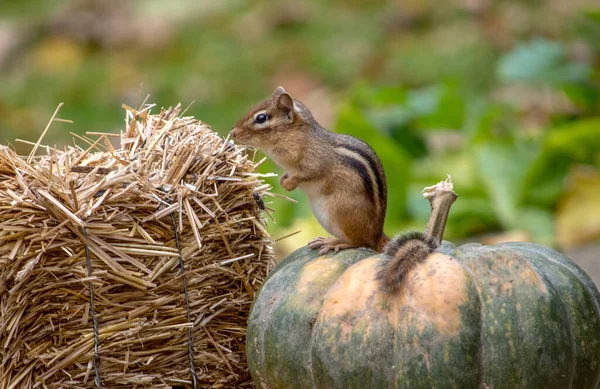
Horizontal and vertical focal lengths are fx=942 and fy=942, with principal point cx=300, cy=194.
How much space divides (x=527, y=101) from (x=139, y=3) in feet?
20.1

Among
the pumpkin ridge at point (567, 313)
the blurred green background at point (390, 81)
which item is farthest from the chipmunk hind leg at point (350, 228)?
the blurred green background at point (390, 81)

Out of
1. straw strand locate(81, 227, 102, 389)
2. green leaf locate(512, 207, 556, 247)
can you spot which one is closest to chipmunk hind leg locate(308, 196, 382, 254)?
straw strand locate(81, 227, 102, 389)

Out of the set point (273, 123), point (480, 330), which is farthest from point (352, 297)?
point (273, 123)

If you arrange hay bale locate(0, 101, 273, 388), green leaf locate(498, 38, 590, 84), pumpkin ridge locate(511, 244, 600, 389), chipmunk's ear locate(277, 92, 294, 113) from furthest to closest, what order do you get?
green leaf locate(498, 38, 590, 84), chipmunk's ear locate(277, 92, 294, 113), hay bale locate(0, 101, 273, 388), pumpkin ridge locate(511, 244, 600, 389)

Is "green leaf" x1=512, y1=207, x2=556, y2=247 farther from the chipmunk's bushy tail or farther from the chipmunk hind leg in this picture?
the chipmunk's bushy tail

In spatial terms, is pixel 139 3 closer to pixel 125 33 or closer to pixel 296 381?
pixel 125 33

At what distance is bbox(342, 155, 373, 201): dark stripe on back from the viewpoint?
423cm

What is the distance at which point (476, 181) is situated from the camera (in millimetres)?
7492

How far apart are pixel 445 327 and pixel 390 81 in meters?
7.58

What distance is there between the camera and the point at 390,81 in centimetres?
1084

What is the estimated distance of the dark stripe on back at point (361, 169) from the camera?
4234 mm

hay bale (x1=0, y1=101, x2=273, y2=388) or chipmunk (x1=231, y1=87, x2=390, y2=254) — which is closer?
hay bale (x1=0, y1=101, x2=273, y2=388)

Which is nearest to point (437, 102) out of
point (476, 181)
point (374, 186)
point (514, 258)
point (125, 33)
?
point (476, 181)

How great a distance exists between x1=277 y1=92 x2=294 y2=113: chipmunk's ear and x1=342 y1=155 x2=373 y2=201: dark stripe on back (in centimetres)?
46
